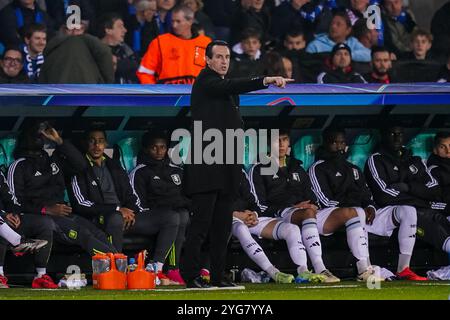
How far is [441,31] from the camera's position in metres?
16.0

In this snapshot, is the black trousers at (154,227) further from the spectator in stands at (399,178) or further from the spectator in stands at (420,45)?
the spectator in stands at (420,45)

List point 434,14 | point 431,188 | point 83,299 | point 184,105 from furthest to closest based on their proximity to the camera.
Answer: point 434,14 < point 431,188 < point 184,105 < point 83,299

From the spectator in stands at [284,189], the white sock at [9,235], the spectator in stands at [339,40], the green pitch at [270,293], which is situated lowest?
the green pitch at [270,293]

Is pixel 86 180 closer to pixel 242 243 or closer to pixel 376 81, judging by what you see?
pixel 242 243

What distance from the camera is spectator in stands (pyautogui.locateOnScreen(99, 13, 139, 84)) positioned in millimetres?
14109

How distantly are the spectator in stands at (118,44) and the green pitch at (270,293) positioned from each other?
3210mm

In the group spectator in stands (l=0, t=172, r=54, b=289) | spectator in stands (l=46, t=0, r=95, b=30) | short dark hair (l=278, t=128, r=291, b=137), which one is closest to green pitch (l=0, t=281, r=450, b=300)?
spectator in stands (l=0, t=172, r=54, b=289)

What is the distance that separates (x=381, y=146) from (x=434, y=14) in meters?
3.26

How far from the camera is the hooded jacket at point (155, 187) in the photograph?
12.8 m

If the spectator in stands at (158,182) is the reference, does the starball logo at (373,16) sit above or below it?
above

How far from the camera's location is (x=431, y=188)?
13.5 meters

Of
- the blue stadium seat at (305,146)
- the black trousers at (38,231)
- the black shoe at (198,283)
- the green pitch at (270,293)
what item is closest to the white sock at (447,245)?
the green pitch at (270,293)

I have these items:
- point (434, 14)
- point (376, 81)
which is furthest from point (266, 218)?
point (434, 14)

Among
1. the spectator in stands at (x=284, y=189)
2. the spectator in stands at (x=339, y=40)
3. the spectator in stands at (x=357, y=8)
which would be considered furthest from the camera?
the spectator in stands at (x=357, y=8)
